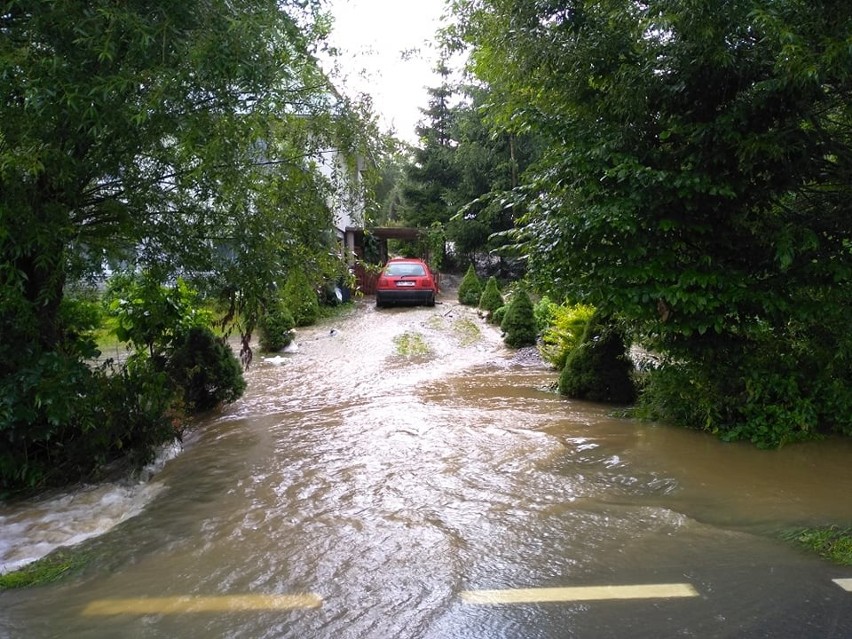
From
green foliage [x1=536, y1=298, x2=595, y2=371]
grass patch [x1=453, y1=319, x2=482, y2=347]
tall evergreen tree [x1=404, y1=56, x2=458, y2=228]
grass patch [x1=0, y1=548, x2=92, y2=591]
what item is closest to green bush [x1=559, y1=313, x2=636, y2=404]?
green foliage [x1=536, y1=298, x2=595, y2=371]

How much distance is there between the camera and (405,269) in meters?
21.0

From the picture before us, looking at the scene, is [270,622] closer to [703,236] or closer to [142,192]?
[142,192]

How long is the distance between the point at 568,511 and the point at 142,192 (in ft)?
14.9

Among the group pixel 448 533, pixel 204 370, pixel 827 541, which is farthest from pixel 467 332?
pixel 827 541

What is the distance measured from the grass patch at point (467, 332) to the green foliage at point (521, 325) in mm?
1216

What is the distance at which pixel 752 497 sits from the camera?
519cm

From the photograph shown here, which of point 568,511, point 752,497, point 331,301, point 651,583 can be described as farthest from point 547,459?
point 331,301

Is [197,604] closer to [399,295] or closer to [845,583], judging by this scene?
[845,583]

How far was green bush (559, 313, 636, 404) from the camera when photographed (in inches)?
346

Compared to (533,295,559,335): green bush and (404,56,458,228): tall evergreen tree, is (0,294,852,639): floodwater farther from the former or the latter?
(404,56,458,228): tall evergreen tree

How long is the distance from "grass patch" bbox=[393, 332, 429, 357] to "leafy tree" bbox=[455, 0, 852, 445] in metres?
6.59

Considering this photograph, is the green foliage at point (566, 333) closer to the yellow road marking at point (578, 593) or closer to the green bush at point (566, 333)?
the green bush at point (566, 333)

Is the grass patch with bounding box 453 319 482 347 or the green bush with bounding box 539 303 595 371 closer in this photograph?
the green bush with bounding box 539 303 595 371

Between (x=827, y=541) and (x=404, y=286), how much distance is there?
16.9m
